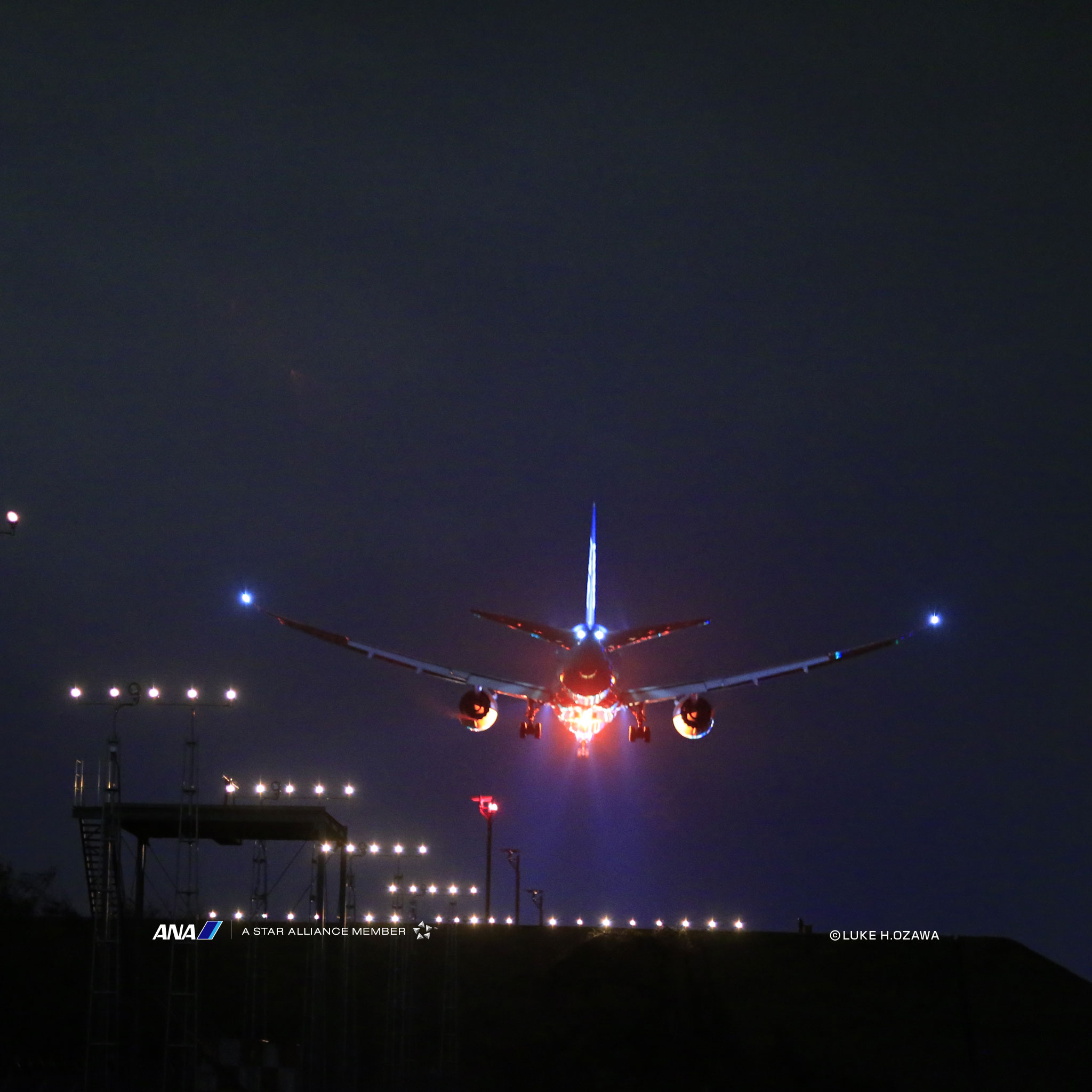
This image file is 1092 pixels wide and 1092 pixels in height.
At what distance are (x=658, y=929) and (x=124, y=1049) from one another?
26181 millimetres

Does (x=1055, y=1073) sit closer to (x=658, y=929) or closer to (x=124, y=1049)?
(x=658, y=929)

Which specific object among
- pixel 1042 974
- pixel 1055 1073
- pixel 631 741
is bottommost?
pixel 1055 1073

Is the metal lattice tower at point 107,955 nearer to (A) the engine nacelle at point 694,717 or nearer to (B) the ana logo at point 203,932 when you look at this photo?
(B) the ana logo at point 203,932

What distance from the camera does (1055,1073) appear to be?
211 feet

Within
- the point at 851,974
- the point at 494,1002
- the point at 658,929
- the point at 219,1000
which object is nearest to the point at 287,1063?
the point at 219,1000

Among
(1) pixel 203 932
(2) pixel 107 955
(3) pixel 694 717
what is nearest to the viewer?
(2) pixel 107 955

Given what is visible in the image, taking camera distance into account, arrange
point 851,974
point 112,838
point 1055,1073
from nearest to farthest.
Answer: point 112,838
point 1055,1073
point 851,974

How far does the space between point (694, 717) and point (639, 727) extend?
3.47m

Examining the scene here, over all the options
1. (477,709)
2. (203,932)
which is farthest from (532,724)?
(203,932)

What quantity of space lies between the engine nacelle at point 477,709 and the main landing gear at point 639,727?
21.0ft

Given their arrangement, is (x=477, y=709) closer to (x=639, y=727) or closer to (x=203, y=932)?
(x=639, y=727)

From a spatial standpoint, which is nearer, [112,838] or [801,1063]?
[112,838]

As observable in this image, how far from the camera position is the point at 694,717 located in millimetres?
62188

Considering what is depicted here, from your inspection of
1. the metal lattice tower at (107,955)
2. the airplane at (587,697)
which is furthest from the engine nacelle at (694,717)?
the metal lattice tower at (107,955)
